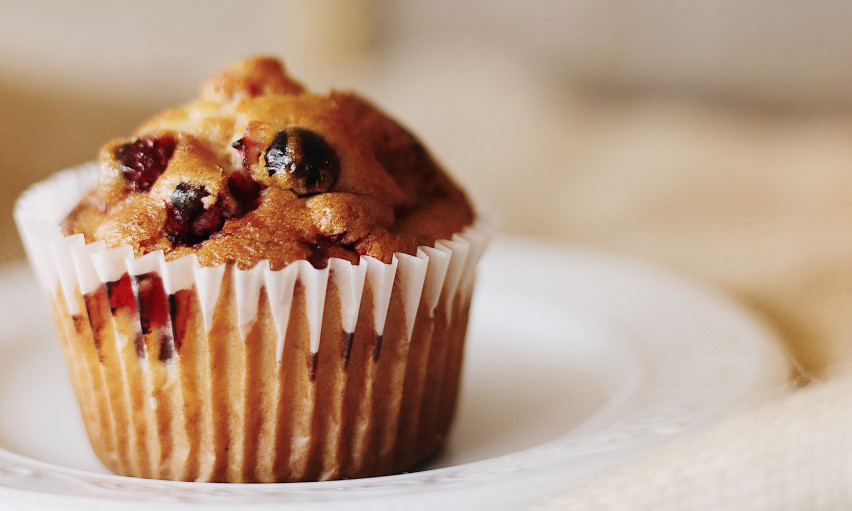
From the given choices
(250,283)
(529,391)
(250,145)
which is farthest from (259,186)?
(529,391)

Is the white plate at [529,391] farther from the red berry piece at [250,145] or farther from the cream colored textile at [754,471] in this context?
the red berry piece at [250,145]

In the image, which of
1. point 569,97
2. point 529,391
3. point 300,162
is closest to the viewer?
point 300,162

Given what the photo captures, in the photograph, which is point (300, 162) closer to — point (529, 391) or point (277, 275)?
point (277, 275)

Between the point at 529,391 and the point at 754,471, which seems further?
the point at 529,391

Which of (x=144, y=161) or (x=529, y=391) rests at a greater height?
(x=144, y=161)

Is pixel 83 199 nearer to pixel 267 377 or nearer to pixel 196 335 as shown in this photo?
pixel 196 335

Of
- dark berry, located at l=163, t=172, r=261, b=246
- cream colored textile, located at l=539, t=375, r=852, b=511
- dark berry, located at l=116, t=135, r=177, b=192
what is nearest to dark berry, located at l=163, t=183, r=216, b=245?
dark berry, located at l=163, t=172, r=261, b=246

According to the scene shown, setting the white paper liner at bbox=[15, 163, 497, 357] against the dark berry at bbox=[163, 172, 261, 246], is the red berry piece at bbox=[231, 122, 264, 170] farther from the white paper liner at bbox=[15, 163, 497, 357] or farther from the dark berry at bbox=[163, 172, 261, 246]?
the white paper liner at bbox=[15, 163, 497, 357]
